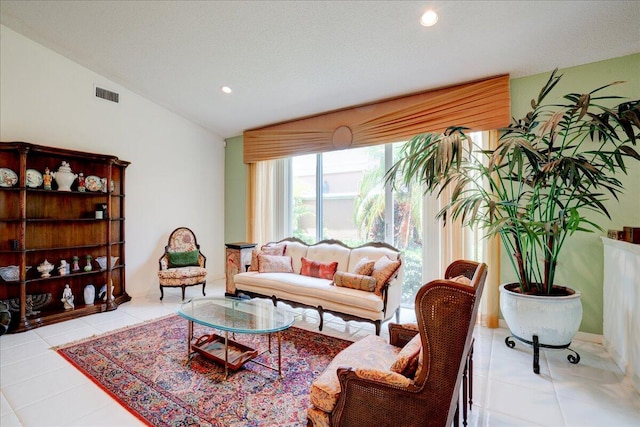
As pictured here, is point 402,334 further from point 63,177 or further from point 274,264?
point 63,177

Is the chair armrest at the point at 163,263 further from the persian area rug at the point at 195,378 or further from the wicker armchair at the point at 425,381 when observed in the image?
the wicker armchair at the point at 425,381

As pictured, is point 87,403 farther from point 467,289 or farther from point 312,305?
point 467,289

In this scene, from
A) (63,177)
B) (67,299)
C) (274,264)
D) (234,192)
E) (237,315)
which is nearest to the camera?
(237,315)

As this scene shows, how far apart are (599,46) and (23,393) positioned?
5.67 metres

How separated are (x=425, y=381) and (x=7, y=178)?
15.3 feet

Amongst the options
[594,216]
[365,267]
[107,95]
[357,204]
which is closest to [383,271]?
[365,267]

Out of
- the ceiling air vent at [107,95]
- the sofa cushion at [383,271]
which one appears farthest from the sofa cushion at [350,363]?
the ceiling air vent at [107,95]

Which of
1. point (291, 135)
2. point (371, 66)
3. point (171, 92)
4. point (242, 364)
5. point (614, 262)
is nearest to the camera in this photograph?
point (242, 364)

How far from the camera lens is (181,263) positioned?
475 cm

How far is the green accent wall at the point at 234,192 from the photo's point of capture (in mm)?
5875

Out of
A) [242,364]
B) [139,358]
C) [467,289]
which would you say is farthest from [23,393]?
[467,289]

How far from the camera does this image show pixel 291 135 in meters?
4.96

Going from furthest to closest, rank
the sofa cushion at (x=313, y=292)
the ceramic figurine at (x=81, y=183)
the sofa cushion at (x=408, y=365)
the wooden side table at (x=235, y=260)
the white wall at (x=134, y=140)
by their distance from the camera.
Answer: the wooden side table at (x=235, y=260) → the ceramic figurine at (x=81, y=183) → the white wall at (x=134, y=140) → the sofa cushion at (x=313, y=292) → the sofa cushion at (x=408, y=365)

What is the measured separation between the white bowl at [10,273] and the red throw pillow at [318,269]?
331 centimetres
